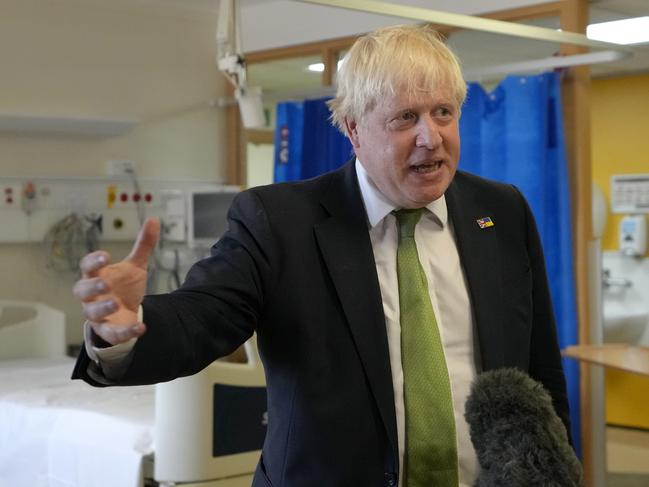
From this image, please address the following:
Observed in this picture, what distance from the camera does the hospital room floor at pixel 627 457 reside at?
510cm

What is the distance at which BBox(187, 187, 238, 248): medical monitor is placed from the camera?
17.4ft

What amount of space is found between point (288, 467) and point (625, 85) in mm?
5691

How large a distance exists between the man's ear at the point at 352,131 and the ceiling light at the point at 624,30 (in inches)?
144

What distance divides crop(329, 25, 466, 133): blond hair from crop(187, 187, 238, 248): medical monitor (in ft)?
12.9

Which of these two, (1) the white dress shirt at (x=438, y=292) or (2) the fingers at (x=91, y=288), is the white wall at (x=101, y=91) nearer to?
(1) the white dress shirt at (x=438, y=292)

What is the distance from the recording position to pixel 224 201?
531 cm

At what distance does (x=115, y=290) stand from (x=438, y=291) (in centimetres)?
56

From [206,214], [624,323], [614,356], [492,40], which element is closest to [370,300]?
[614,356]

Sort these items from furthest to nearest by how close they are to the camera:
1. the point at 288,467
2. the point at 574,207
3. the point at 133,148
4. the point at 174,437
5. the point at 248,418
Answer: the point at 133,148 → the point at 574,207 → the point at 248,418 → the point at 174,437 → the point at 288,467

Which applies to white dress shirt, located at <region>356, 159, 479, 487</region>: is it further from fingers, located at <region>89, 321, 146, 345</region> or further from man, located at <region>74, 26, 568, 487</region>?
fingers, located at <region>89, 321, 146, 345</region>

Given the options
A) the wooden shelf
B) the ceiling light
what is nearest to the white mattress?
the wooden shelf

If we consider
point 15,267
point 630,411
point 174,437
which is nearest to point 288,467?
point 174,437

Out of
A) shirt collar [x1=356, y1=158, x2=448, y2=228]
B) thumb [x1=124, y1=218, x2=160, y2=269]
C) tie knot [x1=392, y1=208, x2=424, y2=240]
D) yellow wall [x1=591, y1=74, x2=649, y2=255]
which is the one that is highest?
yellow wall [x1=591, y1=74, x2=649, y2=255]

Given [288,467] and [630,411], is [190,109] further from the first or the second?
[288,467]
